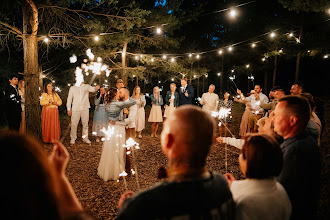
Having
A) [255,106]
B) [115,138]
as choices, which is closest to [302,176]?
[115,138]

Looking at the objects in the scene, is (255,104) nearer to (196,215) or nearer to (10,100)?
(196,215)

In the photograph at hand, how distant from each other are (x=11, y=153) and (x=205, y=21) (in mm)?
29110

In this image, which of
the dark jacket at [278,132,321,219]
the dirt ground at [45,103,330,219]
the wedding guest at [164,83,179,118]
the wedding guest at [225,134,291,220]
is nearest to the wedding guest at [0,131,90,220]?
the wedding guest at [225,134,291,220]

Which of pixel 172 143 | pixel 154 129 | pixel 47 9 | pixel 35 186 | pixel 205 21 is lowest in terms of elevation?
pixel 154 129

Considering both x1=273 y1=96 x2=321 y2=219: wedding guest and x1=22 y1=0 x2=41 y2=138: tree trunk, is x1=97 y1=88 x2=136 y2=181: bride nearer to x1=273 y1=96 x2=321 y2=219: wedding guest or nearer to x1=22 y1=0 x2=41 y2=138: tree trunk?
x1=22 y1=0 x2=41 y2=138: tree trunk

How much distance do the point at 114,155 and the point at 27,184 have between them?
14.7ft

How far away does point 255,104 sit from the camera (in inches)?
333

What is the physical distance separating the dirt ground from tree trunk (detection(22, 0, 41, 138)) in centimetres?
136

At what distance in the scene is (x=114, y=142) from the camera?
17.1 feet

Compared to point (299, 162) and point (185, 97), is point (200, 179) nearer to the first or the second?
point (299, 162)

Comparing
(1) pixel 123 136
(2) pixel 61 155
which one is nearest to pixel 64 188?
(2) pixel 61 155

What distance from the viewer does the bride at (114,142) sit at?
203 inches

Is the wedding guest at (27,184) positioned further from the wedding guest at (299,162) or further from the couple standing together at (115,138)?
the couple standing together at (115,138)

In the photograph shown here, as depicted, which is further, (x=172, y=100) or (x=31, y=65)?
(x=172, y=100)
